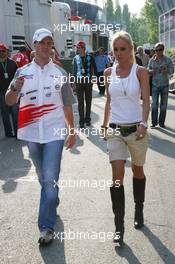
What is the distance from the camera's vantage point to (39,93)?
439cm

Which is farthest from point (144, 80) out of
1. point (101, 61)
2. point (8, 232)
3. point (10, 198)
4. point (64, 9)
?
point (64, 9)

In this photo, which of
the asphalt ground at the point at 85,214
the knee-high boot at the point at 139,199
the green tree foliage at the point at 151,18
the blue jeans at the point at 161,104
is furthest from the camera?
the green tree foliage at the point at 151,18

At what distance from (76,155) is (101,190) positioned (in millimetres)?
2109

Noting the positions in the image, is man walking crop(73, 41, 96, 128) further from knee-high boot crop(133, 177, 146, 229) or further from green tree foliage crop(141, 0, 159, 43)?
green tree foliage crop(141, 0, 159, 43)

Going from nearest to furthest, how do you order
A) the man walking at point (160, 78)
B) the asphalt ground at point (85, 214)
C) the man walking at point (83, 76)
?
the asphalt ground at point (85, 214), the man walking at point (160, 78), the man walking at point (83, 76)

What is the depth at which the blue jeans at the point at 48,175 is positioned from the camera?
173 inches

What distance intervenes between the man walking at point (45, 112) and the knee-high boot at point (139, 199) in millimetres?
807

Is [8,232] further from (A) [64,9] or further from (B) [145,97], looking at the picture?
(A) [64,9]

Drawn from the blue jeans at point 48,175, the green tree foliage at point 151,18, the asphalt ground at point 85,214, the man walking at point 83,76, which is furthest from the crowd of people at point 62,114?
the green tree foliage at point 151,18

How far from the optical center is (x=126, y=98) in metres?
4.34

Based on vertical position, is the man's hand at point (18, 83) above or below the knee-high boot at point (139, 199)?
above

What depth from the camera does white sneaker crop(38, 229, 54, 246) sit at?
14.5ft

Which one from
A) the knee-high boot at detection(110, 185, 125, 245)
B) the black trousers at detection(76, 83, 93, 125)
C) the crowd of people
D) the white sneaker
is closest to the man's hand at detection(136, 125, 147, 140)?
the crowd of people

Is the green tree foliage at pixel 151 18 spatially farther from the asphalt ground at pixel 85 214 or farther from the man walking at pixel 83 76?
the asphalt ground at pixel 85 214
